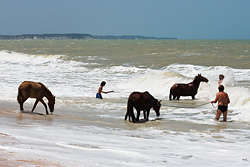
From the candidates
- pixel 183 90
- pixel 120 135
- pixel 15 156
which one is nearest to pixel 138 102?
pixel 120 135

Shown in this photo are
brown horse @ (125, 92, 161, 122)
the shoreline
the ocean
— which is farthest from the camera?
brown horse @ (125, 92, 161, 122)

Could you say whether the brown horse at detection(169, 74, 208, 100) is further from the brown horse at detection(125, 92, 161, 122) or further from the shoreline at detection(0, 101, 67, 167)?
the shoreline at detection(0, 101, 67, 167)

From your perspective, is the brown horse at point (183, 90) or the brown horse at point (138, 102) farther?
the brown horse at point (183, 90)

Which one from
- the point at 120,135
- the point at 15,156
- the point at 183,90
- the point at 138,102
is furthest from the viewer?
the point at 183,90

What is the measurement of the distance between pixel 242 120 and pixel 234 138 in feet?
10.4

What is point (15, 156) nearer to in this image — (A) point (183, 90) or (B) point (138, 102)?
(B) point (138, 102)

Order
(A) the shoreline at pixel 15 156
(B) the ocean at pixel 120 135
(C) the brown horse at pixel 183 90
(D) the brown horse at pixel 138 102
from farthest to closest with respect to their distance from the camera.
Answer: (C) the brown horse at pixel 183 90 → (D) the brown horse at pixel 138 102 → (B) the ocean at pixel 120 135 → (A) the shoreline at pixel 15 156

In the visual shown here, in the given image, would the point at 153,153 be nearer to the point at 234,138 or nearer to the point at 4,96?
the point at 234,138

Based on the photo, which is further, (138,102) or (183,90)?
(183,90)

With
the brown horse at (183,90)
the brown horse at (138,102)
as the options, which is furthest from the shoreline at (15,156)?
the brown horse at (183,90)

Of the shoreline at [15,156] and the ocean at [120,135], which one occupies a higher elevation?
the shoreline at [15,156]

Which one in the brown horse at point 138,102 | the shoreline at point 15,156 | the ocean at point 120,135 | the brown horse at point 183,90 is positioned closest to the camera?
the shoreline at point 15,156

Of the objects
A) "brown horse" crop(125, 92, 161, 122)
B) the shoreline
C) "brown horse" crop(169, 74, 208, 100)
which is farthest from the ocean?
"brown horse" crop(169, 74, 208, 100)

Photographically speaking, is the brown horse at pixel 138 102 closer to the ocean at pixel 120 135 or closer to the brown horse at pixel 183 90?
the ocean at pixel 120 135
